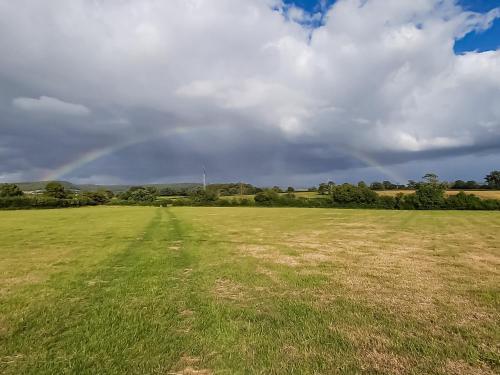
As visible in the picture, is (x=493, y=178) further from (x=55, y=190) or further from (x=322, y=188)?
(x=55, y=190)

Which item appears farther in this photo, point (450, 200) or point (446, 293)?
point (450, 200)

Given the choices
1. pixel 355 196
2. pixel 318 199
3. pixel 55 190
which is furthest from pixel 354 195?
pixel 55 190

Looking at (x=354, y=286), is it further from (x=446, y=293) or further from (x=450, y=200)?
(x=450, y=200)

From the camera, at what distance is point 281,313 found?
729cm

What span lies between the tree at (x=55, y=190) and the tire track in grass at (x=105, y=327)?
13067cm

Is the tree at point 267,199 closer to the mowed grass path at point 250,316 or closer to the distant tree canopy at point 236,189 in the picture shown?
the distant tree canopy at point 236,189

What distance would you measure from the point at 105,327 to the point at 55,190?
449ft

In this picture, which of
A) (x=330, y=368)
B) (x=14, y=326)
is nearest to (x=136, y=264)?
(x=14, y=326)

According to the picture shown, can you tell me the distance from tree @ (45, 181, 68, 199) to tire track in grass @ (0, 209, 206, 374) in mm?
130667

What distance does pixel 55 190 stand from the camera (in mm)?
123688

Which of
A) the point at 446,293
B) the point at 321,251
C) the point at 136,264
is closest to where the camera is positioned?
the point at 446,293

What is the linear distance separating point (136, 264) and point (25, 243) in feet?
39.3

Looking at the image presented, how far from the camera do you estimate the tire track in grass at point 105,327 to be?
16.6ft

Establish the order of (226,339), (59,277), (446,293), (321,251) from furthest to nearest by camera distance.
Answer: (321,251)
(59,277)
(446,293)
(226,339)
